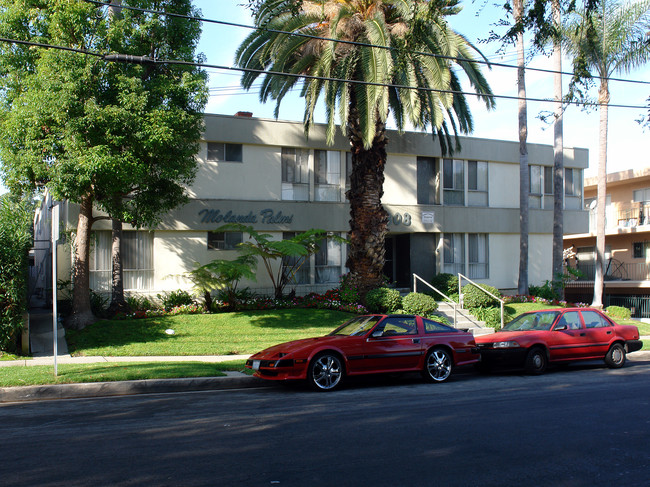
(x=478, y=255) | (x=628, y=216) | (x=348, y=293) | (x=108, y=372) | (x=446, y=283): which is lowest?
(x=108, y=372)

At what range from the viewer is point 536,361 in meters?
12.6

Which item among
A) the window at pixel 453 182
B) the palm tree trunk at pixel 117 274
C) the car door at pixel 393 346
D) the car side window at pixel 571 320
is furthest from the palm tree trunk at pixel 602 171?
the palm tree trunk at pixel 117 274

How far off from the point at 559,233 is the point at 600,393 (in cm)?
1556

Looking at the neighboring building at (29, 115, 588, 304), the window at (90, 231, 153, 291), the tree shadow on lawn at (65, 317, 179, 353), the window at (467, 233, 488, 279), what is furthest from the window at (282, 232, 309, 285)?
the window at (467, 233, 488, 279)

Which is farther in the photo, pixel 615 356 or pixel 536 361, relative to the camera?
pixel 615 356

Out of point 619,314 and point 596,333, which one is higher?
point 596,333

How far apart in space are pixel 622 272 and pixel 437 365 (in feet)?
85.3

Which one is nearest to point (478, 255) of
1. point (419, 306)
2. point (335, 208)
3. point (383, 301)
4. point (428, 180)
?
point (428, 180)

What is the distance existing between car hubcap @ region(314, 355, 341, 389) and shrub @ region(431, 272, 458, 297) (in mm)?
13390

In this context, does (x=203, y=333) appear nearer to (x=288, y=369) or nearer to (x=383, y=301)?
(x=383, y=301)

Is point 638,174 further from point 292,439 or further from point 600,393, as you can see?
point 292,439

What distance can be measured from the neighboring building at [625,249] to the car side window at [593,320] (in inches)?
736

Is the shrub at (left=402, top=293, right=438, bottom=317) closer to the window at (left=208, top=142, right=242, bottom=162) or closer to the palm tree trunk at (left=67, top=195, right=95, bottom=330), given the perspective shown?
the window at (left=208, top=142, right=242, bottom=162)

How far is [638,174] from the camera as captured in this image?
32.2 metres
